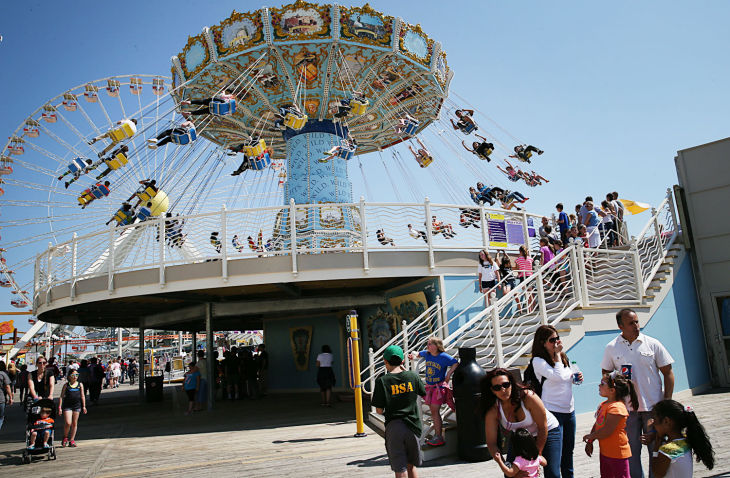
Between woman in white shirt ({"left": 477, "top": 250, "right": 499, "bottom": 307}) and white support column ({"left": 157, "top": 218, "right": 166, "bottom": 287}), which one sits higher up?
white support column ({"left": 157, "top": 218, "right": 166, "bottom": 287})

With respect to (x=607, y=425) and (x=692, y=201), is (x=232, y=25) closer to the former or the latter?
(x=692, y=201)

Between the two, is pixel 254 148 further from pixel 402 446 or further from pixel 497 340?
pixel 402 446

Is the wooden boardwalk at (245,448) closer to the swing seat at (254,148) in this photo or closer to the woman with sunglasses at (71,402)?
the woman with sunglasses at (71,402)

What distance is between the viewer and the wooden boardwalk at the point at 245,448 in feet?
21.8

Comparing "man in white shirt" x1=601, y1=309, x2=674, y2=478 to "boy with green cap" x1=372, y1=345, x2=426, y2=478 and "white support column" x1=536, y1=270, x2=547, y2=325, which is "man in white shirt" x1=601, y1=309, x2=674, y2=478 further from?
"white support column" x1=536, y1=270, x2=547, y2=325

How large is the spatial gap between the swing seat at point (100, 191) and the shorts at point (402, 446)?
44.7 feet

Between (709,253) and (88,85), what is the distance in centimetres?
2085

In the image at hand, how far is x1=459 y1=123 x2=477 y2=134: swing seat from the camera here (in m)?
18.5

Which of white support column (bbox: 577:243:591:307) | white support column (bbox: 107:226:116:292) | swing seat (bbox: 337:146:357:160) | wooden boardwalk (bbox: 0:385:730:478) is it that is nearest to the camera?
wooden boardwalk (bbox: 0:385:730:478)

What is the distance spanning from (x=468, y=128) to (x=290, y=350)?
993 centimetres

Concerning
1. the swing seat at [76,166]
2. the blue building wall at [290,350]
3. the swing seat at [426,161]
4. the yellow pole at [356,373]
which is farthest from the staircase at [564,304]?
the swing seat at [76,166]

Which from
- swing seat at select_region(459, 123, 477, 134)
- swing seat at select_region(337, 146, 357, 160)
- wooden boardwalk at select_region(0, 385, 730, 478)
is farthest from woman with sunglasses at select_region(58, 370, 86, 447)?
swing seat at select_region(459, 123, 477, 134)

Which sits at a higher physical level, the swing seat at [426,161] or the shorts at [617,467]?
the swing seat at [426,161]

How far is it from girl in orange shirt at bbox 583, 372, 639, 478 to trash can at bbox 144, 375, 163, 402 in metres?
17.3
